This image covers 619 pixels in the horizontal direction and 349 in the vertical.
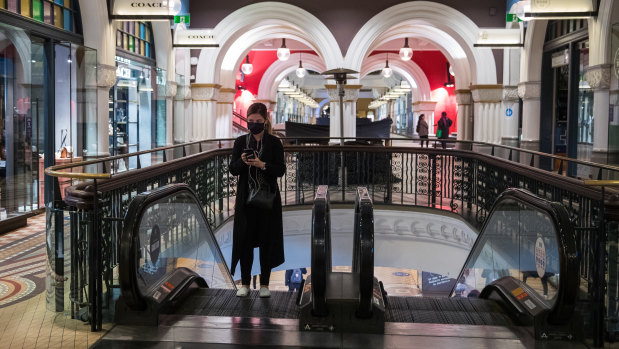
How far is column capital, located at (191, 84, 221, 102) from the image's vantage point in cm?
1620

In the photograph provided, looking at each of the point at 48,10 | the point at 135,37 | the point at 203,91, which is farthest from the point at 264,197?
the point at 203,91

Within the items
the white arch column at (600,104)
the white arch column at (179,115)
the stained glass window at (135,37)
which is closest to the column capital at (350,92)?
the white arch column at (179,115)

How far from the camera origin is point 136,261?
3.69 m

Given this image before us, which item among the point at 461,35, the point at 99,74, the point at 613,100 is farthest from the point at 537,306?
the point at 461,35

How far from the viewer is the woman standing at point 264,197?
14.8 feet

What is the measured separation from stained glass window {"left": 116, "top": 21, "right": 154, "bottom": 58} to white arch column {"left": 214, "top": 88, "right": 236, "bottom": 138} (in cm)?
412

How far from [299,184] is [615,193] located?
305 inches

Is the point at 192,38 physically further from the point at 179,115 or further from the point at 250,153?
the point at 250,153

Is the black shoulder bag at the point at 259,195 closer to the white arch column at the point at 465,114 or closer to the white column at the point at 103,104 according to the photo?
the white column at the point at 103,104

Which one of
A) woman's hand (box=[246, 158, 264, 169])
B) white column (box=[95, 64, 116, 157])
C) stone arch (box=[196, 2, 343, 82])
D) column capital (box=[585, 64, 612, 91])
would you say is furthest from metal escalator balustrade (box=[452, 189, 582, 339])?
stone arch (box=[196, 2, 343, 82])

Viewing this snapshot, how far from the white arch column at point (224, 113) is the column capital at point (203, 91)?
1849mm

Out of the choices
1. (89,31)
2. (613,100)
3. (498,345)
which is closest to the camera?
(498,345)

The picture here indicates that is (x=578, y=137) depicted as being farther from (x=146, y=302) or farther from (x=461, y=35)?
(x=146, y=302)

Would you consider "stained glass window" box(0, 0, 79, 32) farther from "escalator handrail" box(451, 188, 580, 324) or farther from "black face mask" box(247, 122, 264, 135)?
"escalator handrail" box(451, 188, 580, 324)
